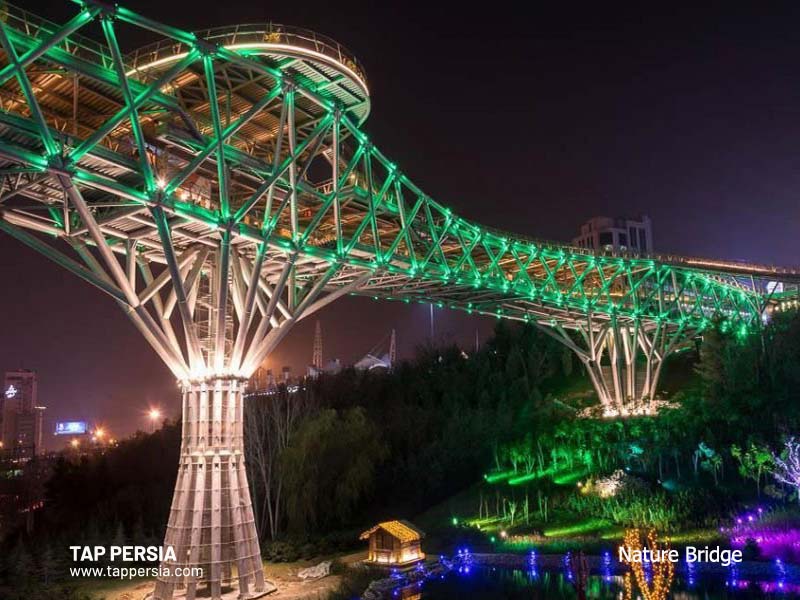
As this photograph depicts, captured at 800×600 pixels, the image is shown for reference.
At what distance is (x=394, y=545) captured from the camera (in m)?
26.0

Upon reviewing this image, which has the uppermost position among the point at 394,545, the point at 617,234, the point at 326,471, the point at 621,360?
the point at 617,234

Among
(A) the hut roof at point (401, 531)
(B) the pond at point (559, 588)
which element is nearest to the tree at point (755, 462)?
A: (B) the pond at point (559, 588)

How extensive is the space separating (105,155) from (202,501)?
10333 millimetres

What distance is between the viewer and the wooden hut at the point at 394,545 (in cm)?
2583

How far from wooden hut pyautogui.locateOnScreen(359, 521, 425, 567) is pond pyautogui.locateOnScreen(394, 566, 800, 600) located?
1.63 metres

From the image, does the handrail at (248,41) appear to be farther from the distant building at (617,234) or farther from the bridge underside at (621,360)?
the distant building at (617,234)

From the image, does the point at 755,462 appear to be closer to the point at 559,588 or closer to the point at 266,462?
the point at 559,588

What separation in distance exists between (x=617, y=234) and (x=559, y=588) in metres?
109

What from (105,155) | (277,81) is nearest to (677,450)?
(277,81)

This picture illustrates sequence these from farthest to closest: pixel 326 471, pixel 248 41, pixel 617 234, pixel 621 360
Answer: pixel 617 234 < pixel 621 360 < pixel 326 471 < pixel 248 41

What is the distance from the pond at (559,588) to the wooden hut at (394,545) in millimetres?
1628

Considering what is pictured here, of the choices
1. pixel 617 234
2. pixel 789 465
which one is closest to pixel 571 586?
pixel 789 465

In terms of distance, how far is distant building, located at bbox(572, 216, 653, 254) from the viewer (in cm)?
12350

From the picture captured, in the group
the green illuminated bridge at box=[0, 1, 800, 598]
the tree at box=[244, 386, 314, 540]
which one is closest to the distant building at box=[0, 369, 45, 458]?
the tree at box=[244, 386, 314, 540]
